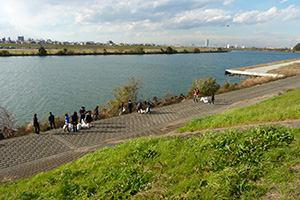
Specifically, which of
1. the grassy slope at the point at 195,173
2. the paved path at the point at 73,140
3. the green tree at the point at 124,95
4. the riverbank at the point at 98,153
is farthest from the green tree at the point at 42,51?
the grassy slope at the point at 195,173

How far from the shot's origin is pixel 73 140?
12.5m

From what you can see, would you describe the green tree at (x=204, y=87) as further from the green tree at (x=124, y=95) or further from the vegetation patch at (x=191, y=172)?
the vegetation patch at (x=191, y=172)

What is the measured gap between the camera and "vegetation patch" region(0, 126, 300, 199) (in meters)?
3.79

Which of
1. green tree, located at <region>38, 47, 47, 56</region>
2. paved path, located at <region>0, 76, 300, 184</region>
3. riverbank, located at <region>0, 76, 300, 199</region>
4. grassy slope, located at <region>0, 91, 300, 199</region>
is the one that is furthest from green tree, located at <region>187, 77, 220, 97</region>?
green tree, located at <region>38, 47, 47, 56</region>

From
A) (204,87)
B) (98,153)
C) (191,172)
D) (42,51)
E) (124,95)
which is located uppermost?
(42,51)

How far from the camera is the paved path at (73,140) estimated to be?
950 cm

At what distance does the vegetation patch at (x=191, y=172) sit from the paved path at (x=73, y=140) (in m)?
2.85

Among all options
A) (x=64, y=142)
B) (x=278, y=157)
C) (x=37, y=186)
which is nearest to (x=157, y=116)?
(x=64, y=142)

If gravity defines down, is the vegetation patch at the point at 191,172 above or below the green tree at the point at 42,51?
below

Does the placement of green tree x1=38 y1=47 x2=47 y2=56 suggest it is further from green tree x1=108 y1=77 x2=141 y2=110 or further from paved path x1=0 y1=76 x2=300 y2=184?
paved path x1=0 y1=76 x2=300 y2=184

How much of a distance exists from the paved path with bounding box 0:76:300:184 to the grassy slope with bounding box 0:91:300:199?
2823mm

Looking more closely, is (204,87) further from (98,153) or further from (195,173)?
(195,173)

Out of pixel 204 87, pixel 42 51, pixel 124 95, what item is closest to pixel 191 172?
pixel 124 95

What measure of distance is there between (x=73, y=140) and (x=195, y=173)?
10.2 metres
